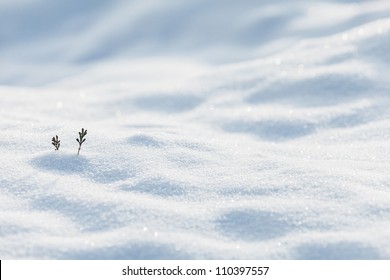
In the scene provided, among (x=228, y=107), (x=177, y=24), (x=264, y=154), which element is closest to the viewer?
(x=264, y=154)

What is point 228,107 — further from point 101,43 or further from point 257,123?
point 101,43
